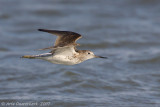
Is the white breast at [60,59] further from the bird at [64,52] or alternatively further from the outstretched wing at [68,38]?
the outstretched wing at [68,38]

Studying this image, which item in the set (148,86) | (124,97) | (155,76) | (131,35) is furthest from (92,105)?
(131,35)

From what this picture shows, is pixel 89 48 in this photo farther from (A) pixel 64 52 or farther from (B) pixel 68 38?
(B) pixel 68 38

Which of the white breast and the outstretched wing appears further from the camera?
the white breast

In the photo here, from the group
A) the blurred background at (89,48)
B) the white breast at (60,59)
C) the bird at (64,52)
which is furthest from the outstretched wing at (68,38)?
the blurred background at (89,48)

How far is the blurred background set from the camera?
9.04 meters

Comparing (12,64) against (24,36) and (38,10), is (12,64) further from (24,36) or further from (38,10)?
(38,10)

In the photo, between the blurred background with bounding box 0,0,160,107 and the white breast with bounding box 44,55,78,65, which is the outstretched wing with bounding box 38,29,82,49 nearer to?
the white breast with bounding box 44,55,78,65

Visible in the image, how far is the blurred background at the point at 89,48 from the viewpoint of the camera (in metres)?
9.04

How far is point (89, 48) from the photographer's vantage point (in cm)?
1276

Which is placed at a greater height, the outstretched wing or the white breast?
the outstretched wing

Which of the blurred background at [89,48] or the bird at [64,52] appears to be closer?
the bird at [64,52]

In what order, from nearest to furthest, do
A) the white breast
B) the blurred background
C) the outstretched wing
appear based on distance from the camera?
1. the outstretched wing
2. the white breast
3. the blurred background

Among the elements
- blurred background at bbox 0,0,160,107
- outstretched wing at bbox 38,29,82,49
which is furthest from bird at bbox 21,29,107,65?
blurred background at bbox 0,0,160,107

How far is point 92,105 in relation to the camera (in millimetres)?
8414
